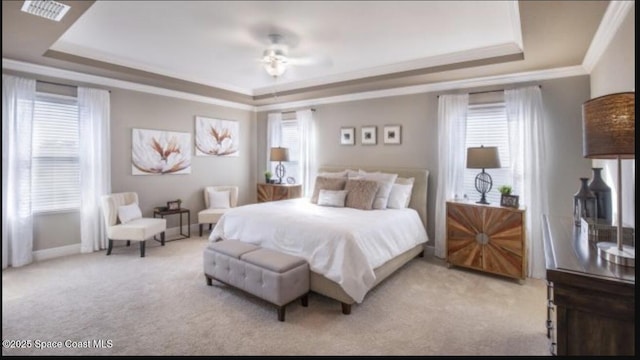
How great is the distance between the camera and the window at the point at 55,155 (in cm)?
418

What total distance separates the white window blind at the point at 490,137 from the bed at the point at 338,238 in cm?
91

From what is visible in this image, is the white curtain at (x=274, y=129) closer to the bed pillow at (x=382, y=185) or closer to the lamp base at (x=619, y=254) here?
the bed pillow at (x=382, y=185)

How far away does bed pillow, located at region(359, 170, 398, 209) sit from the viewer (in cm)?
428

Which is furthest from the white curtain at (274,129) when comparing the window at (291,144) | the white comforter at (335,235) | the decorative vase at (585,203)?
the decorative vase at (585,203)

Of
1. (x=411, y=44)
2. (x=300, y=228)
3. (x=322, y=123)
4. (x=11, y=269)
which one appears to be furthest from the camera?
(x=322, y=123)

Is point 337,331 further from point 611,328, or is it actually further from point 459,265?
point 459,265

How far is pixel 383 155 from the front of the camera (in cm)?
A: 519

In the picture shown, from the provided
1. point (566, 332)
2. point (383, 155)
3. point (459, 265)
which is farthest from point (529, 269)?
point (566, 332)

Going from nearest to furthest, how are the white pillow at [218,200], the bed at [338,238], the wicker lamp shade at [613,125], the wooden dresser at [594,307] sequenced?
the wooden dresser at [594,307], the wicker lamp shade at [613,125], the bed at [338,238], the white pillow at [218,200]

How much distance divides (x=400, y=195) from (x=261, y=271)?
2402 millimetres

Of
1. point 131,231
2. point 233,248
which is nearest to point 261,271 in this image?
point 233,248

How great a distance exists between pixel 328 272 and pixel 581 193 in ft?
6.90

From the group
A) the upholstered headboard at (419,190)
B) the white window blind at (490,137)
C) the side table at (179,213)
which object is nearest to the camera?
the white window blind at (490,137)

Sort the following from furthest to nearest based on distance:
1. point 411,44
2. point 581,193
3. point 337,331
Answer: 1. point 411,44
2. point 337,331
3. point 581,193
